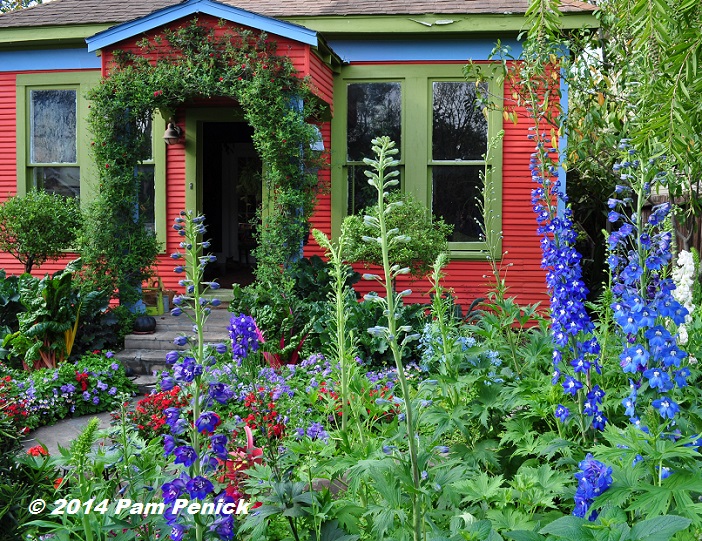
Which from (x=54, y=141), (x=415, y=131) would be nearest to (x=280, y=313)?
(x=415, y=131)

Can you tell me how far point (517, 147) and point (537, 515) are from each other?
278 inches

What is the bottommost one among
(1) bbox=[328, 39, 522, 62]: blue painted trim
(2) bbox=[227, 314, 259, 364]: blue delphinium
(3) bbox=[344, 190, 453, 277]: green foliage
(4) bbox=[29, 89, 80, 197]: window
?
(2) bbox=[227, 314, 259, 364]: blue delphinium

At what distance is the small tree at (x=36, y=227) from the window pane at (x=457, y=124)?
14.7ft

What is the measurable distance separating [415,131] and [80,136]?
4.54m

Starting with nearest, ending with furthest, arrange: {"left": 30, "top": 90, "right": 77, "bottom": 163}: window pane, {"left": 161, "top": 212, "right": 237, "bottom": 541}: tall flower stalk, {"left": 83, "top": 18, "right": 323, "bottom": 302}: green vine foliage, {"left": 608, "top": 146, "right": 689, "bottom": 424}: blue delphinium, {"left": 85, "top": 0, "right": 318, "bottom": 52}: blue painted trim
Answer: {"left": 161, "top": 212, "right": 237, "bottom": 541}: tall flower stalk → {"left": 608, "top": 146, "right": 689, "bottom": 424}: blue delphinium → {"left": 83, "top": 18, "right": 323, "bottom": 302}: green vine foliage → {"left": 85, "top": 0, "right": 318, "bottom": 52}: blue painted trim → {"left": 30, "top": 90, "right": 77, "bottom": 163}: window pane

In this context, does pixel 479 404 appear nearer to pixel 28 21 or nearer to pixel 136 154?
pixel 136 154

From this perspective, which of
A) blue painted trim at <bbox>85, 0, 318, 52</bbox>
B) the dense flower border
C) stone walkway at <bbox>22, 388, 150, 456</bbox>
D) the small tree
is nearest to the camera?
stone walkway at <bbox>22, 388, 150, 456</bbox>

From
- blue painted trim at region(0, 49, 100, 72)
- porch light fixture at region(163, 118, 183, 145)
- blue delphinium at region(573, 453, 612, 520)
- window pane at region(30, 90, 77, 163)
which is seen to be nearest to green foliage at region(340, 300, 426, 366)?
porch light fixture at region(163, 118, 183, 145)

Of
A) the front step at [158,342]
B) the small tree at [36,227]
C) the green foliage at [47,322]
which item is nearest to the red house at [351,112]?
the small tree at [36,227]

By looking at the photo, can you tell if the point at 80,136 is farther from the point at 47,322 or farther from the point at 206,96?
the point at 47,322

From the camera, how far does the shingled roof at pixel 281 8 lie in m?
8.55

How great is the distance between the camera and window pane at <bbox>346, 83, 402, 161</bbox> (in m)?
8.88

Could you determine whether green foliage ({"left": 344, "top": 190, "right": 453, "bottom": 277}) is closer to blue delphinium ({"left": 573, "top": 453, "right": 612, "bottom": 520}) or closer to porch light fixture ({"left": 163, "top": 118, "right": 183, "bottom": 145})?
porch light fixture ({"left": 163, "top": 118, "right": 183, "bottom": 145})

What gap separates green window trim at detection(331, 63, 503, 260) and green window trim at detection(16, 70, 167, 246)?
2401 mm
